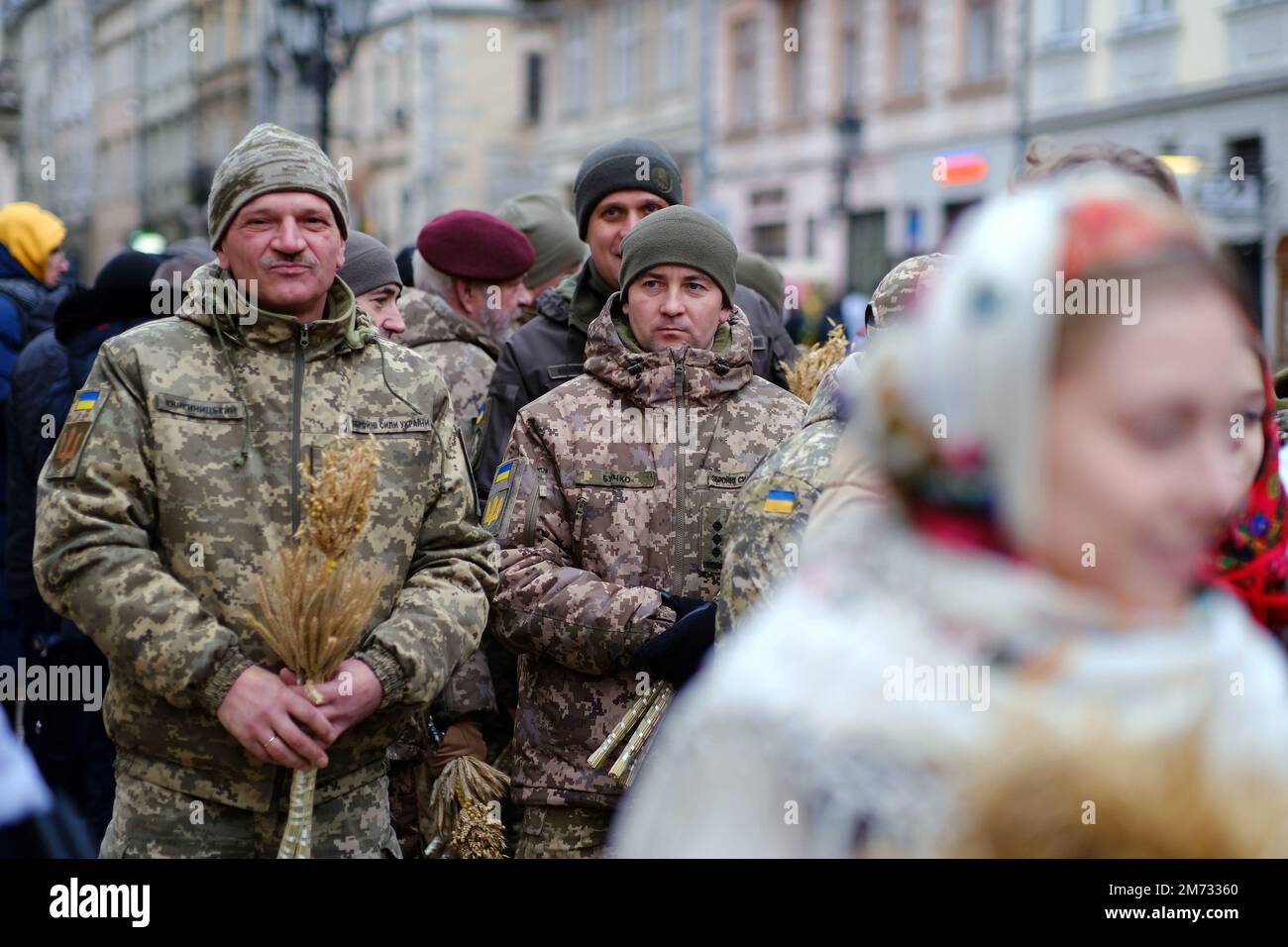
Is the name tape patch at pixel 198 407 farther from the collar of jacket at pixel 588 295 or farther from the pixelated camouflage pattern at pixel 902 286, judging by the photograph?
the collar of jacket at pixel 588 295

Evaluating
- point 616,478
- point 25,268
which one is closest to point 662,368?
point 616,478

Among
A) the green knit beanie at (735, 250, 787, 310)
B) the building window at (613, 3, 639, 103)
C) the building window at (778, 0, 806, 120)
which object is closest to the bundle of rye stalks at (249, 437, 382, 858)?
the green knit beanie at (735, 250, 787, 310)

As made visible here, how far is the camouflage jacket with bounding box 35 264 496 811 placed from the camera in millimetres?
3572

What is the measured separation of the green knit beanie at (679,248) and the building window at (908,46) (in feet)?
94.4

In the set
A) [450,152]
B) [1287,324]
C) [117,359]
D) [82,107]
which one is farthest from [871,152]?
[82,107]

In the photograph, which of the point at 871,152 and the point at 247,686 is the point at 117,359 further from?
the point at 871,152

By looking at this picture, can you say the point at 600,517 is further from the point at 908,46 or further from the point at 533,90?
the point at 533,90

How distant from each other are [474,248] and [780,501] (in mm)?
3170

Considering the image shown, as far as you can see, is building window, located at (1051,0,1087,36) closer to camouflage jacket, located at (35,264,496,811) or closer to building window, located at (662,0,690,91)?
building window, located at (662,0,690,91)

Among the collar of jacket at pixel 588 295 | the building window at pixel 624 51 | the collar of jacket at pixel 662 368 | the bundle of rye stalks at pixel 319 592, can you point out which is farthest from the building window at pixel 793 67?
the bundle of rye stalks at pixel 319 592

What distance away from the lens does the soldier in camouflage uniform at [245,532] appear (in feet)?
11.7

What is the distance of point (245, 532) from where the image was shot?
372 centimetres

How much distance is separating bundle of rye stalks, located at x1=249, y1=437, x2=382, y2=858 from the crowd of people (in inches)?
3.0

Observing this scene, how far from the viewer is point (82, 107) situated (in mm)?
65500
